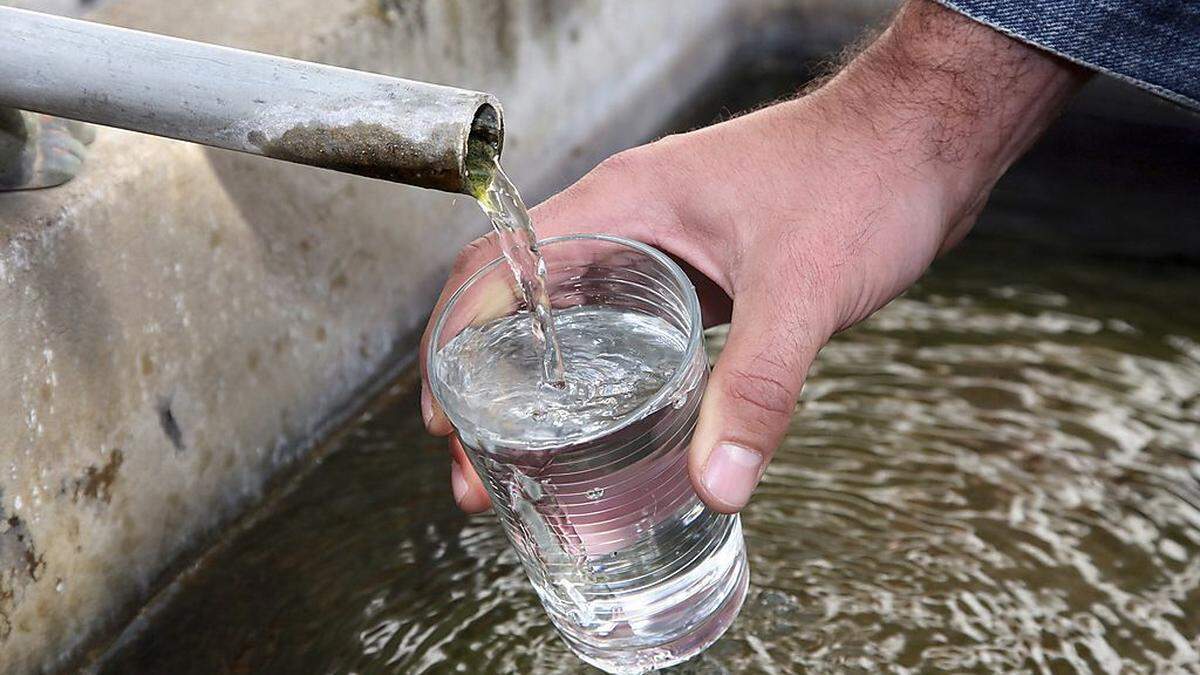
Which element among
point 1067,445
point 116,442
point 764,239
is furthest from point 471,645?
point 1067,445

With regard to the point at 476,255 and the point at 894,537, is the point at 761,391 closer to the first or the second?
the point at 476,255

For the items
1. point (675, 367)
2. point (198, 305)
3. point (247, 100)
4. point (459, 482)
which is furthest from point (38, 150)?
point (675, 367)

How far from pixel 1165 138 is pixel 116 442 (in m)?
1.89

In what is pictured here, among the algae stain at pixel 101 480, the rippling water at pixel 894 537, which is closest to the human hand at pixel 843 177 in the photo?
the rippling water at pixel 894 537

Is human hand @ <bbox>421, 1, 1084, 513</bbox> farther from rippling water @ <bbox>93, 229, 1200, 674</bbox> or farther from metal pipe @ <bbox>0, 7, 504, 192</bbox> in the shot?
rippling water @ <bbox>93, 229, 1200, 674</bbox>

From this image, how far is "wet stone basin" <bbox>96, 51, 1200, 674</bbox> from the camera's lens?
167 cm

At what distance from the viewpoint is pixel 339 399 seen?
211 centimetres

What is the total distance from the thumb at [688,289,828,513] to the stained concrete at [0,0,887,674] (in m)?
0.80

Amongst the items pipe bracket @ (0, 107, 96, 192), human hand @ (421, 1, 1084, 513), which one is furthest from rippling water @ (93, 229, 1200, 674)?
pipe bracket @ (0, 107, 96, 192)

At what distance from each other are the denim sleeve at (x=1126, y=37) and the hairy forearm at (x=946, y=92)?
0.06m

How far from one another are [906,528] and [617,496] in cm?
75

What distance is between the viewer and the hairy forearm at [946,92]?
1513 mm

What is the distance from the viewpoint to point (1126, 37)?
1.42 meters

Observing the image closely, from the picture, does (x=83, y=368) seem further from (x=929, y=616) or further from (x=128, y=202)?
(x=929, y=616)
